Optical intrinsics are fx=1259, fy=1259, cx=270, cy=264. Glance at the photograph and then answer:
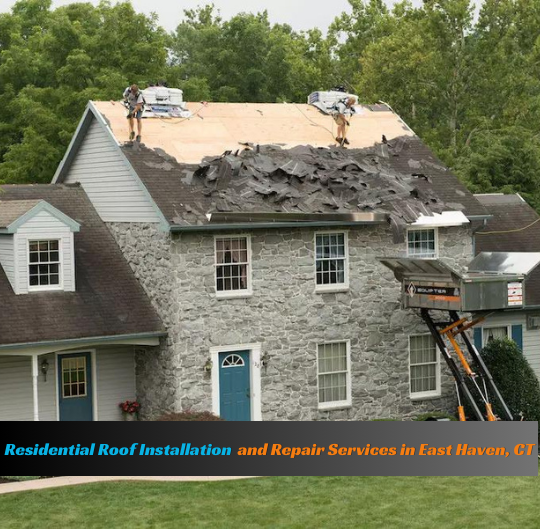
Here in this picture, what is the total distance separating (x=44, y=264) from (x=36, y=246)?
18.3 inches

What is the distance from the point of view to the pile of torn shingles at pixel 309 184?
29922 millimetres

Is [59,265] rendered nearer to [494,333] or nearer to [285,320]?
[285,320]

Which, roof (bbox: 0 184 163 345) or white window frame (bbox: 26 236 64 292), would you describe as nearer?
roof (bbox: 0 184 163 345)

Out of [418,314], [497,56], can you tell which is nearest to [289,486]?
[418,314]

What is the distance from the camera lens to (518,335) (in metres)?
35.0

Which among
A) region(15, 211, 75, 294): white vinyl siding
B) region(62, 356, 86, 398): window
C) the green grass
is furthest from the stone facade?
the green grass

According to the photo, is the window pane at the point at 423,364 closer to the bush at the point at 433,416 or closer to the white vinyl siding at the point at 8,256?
the bush at the point at 433,416

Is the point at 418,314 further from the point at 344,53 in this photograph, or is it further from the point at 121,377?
the point at 344,53

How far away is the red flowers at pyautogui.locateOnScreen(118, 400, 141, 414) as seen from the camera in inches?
1174

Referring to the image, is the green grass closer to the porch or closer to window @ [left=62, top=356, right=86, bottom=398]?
the porch

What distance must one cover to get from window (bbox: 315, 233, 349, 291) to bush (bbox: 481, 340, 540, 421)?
436cm

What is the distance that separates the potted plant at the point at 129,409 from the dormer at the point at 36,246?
3081mm

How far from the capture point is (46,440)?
25.0 metres

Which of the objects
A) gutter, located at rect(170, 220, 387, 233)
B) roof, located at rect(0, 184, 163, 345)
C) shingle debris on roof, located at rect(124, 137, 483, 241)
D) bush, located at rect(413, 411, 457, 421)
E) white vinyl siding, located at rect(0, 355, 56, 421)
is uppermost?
shingle debris on roof, located at rect(124, 137, 483, 241)
